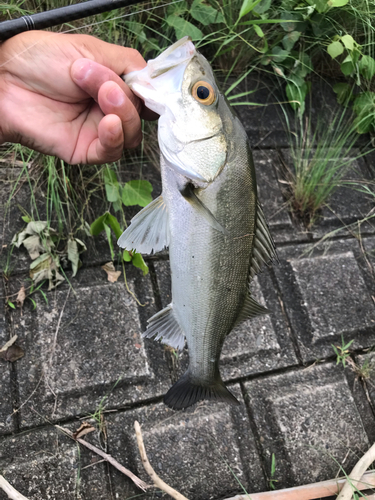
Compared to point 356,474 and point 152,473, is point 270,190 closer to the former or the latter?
point 356,474

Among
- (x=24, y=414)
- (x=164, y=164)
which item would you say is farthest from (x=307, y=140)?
(x=24, y=414)

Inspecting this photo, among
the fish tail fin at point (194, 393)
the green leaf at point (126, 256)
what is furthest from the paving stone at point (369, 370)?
the green leaf at point (126, 256)

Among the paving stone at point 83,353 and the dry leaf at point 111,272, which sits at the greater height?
the dry leaf at point 111,272

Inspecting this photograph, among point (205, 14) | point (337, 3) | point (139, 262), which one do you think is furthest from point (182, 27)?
point (139, 262)

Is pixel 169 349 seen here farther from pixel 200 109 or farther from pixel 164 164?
pixel 200 109

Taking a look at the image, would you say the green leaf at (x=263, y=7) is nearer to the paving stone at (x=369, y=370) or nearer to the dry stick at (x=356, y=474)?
the paving stone at (x=369, y=370)

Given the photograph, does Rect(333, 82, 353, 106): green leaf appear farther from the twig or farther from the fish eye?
the twig
